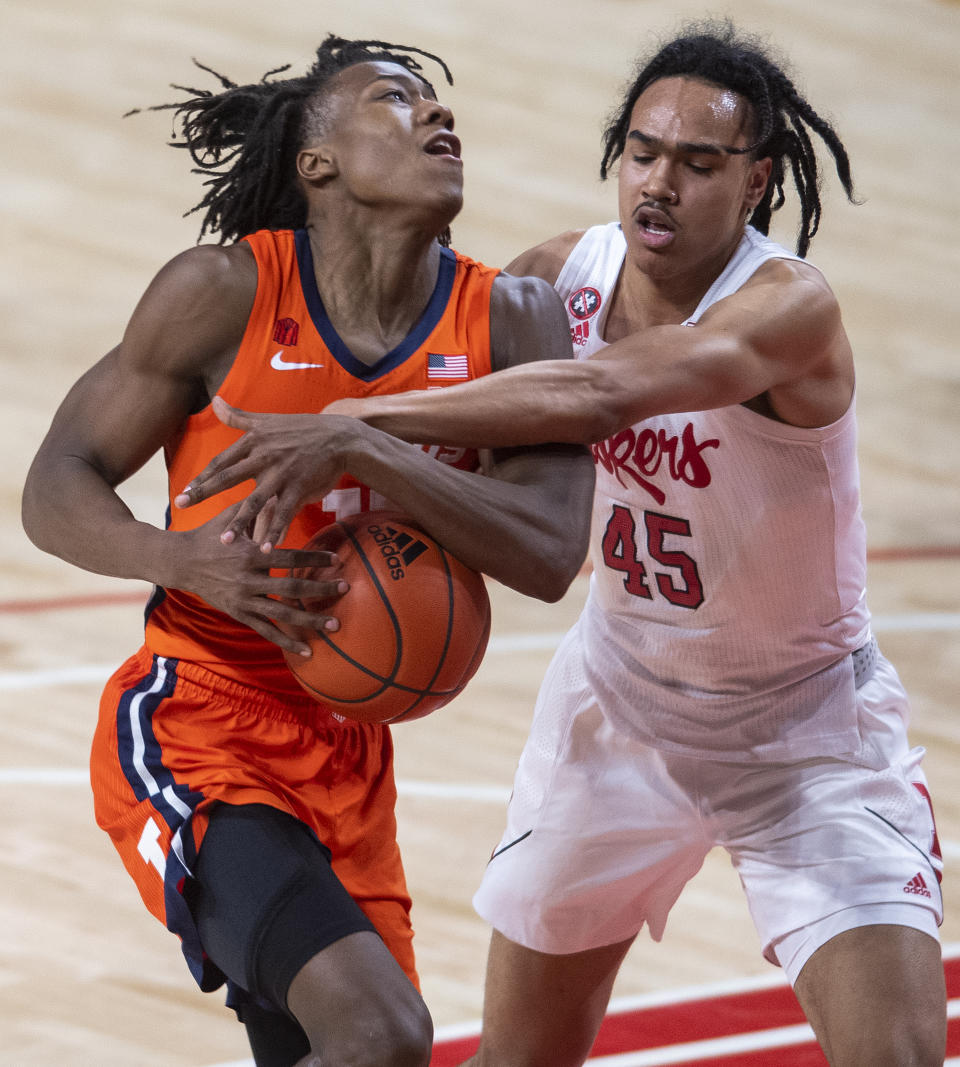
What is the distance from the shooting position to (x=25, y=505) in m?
3.48

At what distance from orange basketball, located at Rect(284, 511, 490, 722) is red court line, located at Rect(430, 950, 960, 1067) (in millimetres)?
1654

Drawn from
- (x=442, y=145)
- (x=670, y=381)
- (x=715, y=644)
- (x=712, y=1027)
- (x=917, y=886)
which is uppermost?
(x=442, y=145)

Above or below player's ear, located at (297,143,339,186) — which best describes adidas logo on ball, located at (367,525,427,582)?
below

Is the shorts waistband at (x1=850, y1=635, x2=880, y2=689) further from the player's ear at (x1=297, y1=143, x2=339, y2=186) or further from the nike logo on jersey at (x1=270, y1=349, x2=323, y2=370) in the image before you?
the player's ear at (x1=297, y1=143, x2=339, y2=186)

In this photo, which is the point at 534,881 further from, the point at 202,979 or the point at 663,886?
the point at 202,979

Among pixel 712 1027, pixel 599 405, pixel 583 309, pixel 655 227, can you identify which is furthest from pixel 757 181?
pixel 712 1027

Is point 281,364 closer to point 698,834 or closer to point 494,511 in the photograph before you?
point 494,511

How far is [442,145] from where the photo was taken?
350 cm

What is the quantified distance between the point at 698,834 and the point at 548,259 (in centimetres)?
132

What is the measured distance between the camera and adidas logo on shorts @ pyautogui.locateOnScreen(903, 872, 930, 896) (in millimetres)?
3596

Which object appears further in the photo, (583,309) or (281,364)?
(583,309)

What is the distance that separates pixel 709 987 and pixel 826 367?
2055 millimetres

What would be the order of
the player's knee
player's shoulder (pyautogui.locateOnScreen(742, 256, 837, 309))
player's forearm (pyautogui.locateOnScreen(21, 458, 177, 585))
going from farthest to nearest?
player's shoulder (pyautogui.locateOnScreen(742, 256, 837, 309)) → player's forearm (pyautogui.locateOnScreen(21, 458, 177, 585)) → the player's knee

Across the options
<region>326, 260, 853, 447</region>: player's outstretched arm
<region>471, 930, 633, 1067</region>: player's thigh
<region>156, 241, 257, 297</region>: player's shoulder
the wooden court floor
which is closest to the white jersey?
<region>326, 260, 853, 447</region>: player's outstretched arm
